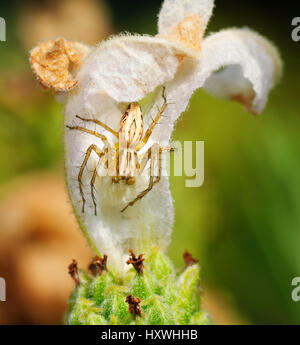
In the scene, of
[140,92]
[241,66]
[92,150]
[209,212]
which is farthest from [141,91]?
[209,212]

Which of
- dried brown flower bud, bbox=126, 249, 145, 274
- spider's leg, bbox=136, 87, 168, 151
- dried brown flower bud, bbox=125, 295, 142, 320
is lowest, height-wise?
dried brown flower bud, bbox=125, 295, 142, 320

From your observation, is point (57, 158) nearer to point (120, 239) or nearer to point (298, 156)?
point (298, 156)

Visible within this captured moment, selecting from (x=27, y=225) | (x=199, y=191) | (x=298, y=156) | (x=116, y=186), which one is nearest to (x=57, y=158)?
(x=27, y=225)

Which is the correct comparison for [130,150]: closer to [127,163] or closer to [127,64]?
[127,163]

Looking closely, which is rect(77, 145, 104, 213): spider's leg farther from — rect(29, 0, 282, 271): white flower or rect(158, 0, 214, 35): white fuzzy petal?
rect(158, 0, 214, 35): white fuzzy petal

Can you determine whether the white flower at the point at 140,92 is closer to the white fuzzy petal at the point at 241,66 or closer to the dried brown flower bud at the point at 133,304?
the white fuzzy petal at the point at 241,66

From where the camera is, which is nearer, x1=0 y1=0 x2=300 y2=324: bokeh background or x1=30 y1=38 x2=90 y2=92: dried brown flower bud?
x1=30 y1=38 x2=90 y2=92: dried brown flower bud

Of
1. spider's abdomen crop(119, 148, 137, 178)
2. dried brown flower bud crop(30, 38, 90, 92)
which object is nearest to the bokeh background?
spider's abdomen crop(119, 148, 137, 178)
